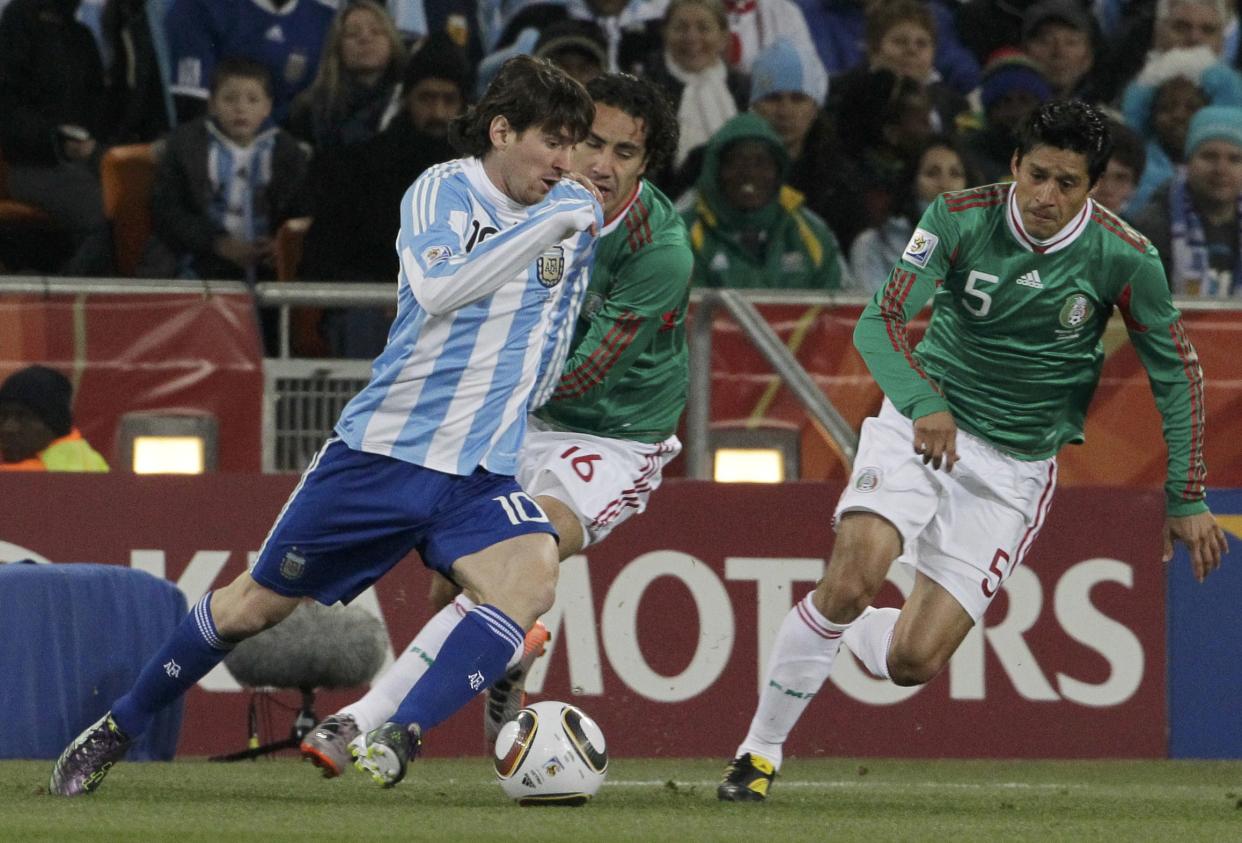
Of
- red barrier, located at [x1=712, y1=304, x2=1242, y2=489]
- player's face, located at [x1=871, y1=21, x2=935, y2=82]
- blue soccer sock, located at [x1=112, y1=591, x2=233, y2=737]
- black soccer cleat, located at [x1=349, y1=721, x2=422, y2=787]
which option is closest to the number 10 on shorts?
black soccer cleat, located at [x1=349, y1=721, x2=422, y2=787]

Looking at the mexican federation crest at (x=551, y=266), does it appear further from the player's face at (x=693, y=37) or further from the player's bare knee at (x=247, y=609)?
the player's face at (x=693, y=37)

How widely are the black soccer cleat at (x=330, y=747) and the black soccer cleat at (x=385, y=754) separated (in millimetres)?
49

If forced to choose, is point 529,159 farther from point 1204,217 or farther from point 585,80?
point 1204,217

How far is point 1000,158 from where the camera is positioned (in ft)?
36.5

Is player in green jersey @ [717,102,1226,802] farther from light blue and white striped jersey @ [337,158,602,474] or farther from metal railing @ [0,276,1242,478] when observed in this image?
metal railing @ [0,276,1242,478]

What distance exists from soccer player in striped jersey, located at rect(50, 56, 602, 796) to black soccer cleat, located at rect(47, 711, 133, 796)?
0.14 feet

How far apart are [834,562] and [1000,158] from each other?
16.9 ft

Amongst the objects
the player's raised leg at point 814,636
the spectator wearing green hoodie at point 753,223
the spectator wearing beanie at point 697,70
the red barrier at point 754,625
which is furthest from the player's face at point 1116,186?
the player's raised leg at point 814,636

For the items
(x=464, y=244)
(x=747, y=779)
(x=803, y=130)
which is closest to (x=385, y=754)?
(x=464, y=244)

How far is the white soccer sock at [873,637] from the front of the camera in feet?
22.5

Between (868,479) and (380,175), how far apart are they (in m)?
4.15

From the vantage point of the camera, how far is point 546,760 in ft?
18.7

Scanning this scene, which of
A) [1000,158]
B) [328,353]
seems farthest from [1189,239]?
[328,353]

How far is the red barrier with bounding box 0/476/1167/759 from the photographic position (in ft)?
28.7
